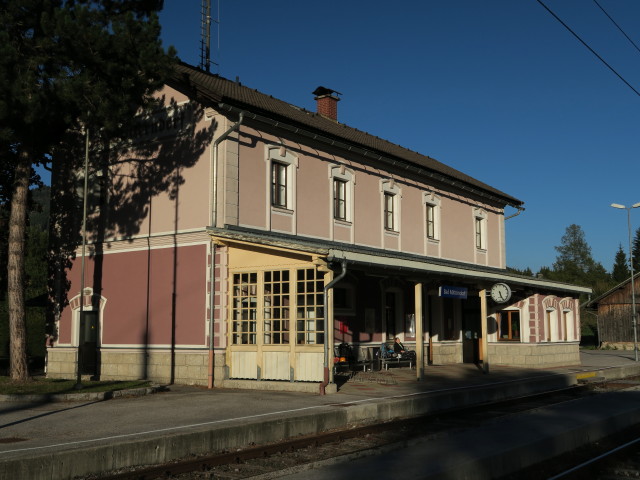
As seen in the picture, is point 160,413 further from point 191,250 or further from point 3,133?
point 3,133

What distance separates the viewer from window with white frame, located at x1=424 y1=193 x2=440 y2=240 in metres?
26.2

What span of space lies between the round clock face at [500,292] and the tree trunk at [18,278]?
13777mm

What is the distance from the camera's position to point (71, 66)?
55.5ft

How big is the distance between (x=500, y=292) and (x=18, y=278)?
14105 millimetres

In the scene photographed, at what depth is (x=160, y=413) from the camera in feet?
39.6

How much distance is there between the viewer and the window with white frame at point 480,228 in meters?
29.6

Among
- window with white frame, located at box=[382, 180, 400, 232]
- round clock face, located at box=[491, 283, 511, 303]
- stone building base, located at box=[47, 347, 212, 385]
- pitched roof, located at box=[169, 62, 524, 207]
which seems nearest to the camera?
stone building base, located at box=[47, 347, 212, 385]

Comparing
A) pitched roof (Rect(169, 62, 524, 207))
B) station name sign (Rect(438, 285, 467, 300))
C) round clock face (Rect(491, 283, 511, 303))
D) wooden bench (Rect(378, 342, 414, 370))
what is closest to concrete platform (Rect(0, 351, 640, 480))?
wooden bench (Rect(378, 342, 414, 370))

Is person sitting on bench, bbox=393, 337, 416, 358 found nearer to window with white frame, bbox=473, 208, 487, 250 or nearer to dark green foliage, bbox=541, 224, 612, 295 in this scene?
window with white frame, bbox=473, 208, 487, 250

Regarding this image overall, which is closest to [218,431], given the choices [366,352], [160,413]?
[160,413]

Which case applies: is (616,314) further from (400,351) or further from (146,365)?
(146,365)

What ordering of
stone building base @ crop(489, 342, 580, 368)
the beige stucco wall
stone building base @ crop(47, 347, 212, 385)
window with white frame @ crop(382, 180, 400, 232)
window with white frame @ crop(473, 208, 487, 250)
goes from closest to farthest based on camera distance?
1. stone building base @ crop(47, 347, 212, 385)
2. the beige stucco wall
3. window with white frame @ crop(382, 180, 400, 232)
4. stone building base @ crop(489, 342, 580, 368)
5. window with white frame @ crop(473, 208, 487, 250)

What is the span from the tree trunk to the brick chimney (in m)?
12.9

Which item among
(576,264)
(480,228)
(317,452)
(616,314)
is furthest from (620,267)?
(317,452)
